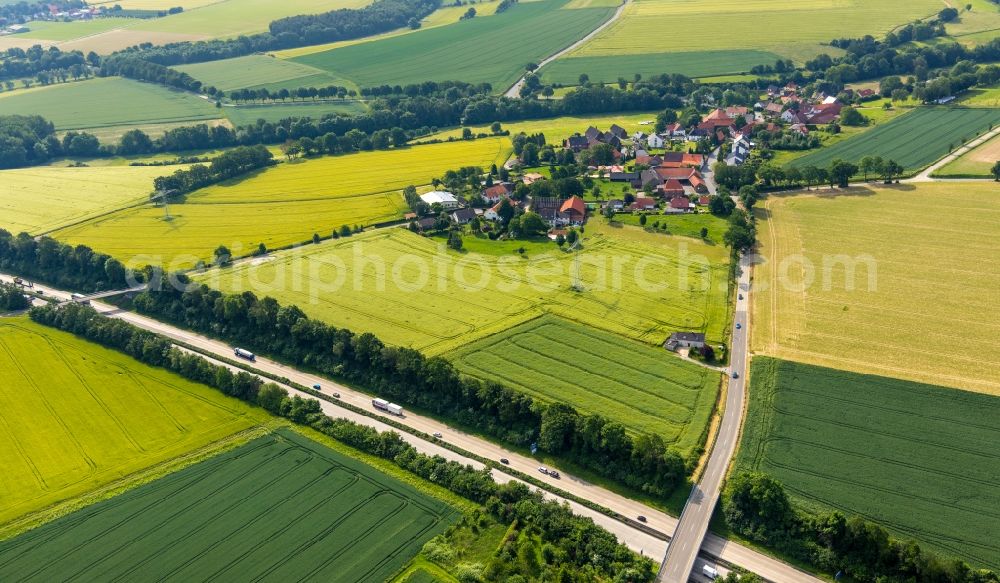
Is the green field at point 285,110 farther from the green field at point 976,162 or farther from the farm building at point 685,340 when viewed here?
the green field at point 976,162

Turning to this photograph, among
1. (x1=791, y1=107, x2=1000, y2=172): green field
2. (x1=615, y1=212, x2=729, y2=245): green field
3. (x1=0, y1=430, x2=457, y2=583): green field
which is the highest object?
(x1=791, y1=107, x2=1000, y2=172): green field

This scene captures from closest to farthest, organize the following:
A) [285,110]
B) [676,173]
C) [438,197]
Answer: [438,197] → [676,173] → [285,110]

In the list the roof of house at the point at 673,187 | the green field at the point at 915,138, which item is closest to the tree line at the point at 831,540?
the roof of house at the point at 673,187

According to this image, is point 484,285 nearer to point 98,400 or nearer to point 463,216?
point 463,216

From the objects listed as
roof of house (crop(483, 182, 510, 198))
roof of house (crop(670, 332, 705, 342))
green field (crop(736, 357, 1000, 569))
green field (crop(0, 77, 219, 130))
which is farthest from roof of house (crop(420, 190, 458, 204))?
green field (crop(0, 77, 219, 130))

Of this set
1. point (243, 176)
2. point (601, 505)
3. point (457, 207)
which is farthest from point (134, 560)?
point (243, 176)

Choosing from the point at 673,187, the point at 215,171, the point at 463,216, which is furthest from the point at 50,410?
the point at 673,187

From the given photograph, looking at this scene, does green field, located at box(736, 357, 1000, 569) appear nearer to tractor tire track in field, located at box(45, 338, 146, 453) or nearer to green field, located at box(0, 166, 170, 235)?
tractor tire track in field, located at box(45, 338, 146, 453)
